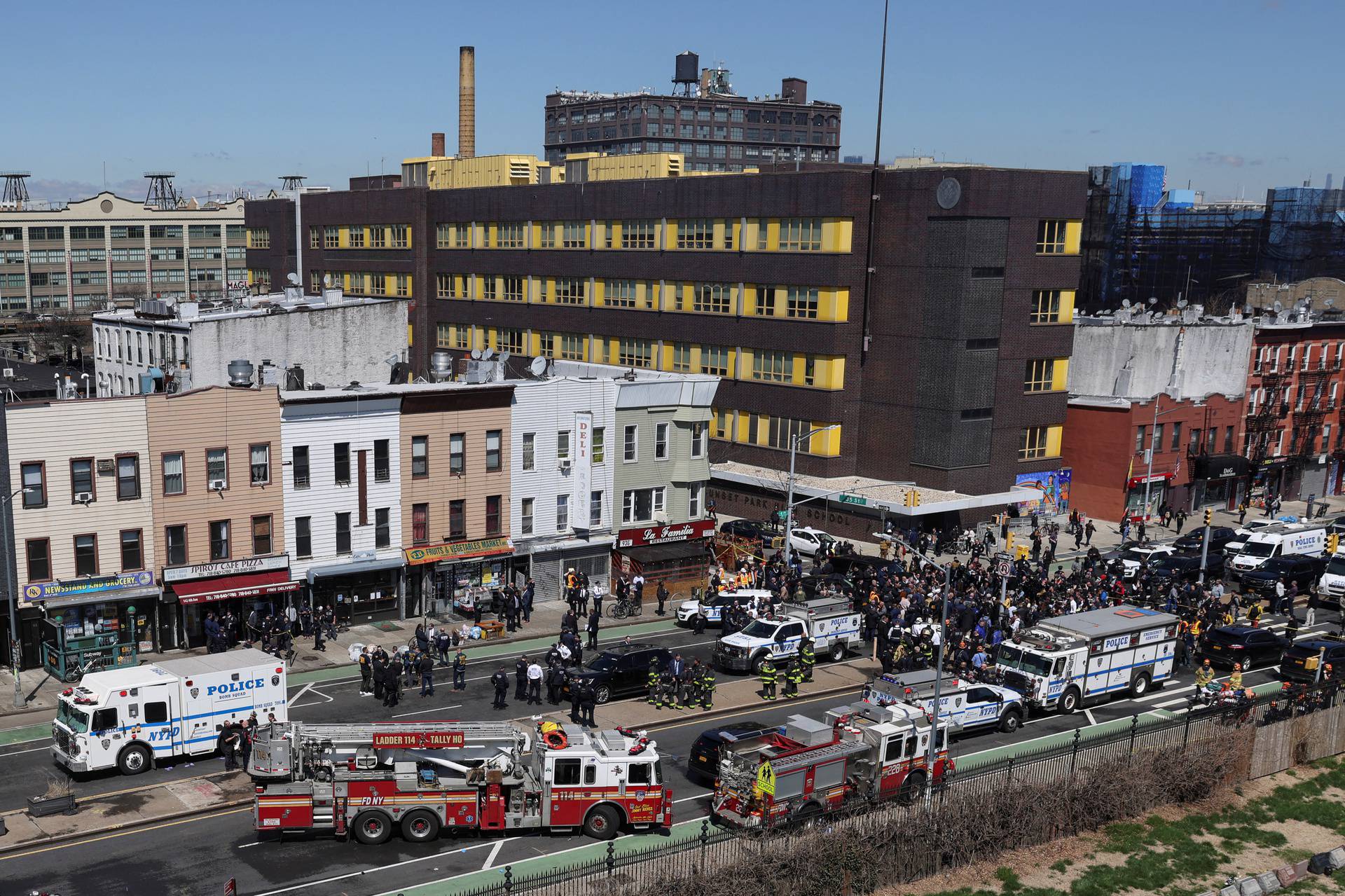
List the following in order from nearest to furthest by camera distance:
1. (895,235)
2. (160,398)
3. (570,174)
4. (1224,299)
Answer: (160,398), (895,235), (570,174), (1224,299)

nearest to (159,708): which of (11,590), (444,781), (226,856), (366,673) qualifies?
(226,856)

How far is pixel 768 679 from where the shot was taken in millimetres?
41969

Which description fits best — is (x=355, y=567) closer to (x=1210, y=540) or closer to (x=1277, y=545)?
(x=1277, y=545)

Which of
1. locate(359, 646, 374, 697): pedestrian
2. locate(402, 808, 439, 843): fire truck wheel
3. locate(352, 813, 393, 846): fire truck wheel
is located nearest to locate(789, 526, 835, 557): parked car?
locate(359, 646, 374, 697): pedestrian

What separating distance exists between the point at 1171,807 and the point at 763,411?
45.5 metres

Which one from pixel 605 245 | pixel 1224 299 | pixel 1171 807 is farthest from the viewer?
pixel 1224 299

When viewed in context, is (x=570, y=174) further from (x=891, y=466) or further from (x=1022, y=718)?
(x=1022, y=718)

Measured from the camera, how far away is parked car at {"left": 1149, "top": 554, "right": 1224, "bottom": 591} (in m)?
59.4

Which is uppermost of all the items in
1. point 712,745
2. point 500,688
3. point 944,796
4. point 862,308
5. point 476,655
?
point 862,308

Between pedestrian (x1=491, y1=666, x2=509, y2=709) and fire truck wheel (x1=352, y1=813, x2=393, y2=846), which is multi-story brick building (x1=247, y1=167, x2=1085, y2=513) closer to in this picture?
pedestrian (x1=491, y1=666, x2=509, y2=709)

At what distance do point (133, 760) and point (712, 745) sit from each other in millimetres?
15602

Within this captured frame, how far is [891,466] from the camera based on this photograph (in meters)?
74.9

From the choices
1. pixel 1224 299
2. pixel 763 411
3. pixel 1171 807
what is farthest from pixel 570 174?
pixel 1171 807

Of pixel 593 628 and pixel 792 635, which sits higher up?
pixel 792 635
